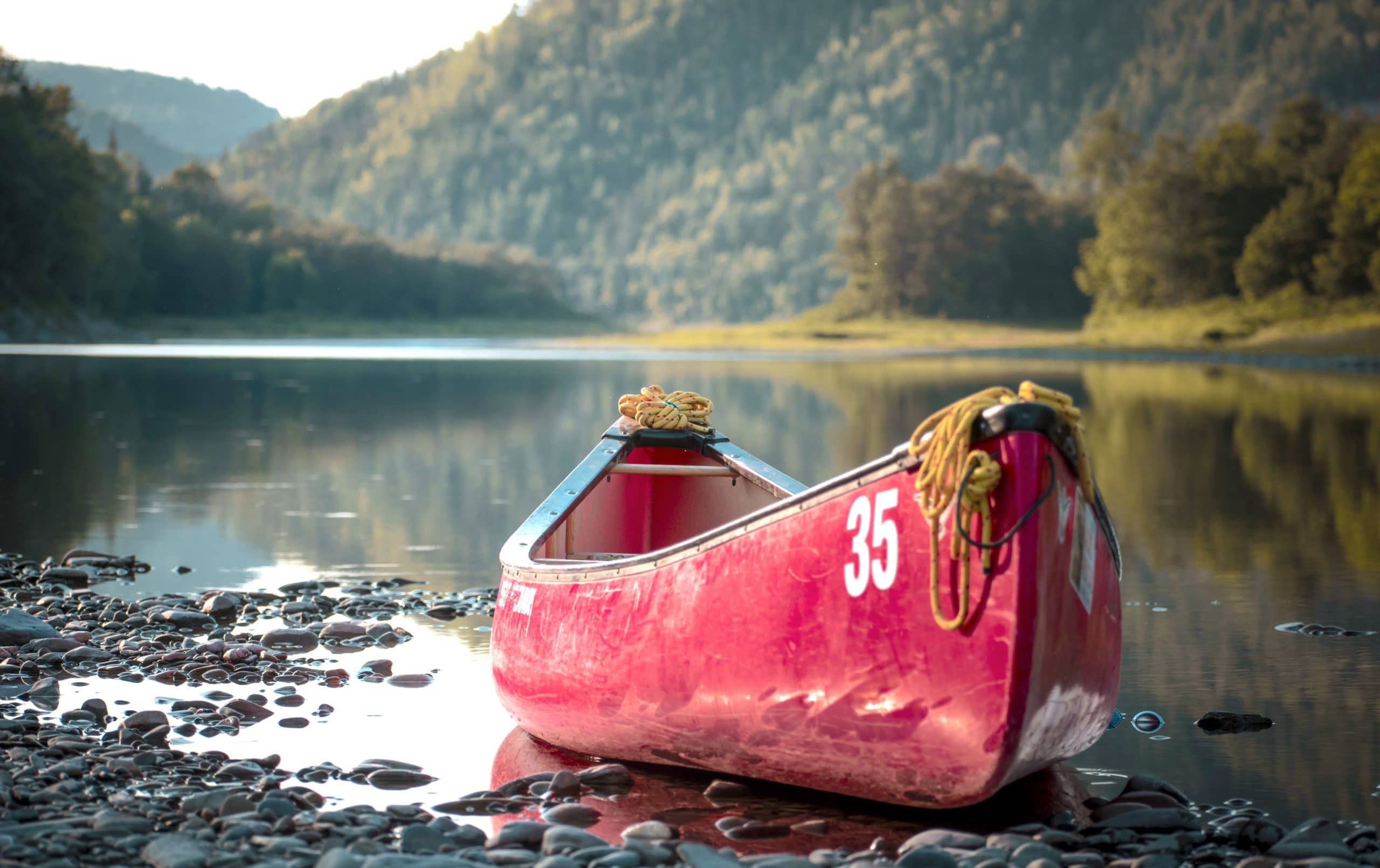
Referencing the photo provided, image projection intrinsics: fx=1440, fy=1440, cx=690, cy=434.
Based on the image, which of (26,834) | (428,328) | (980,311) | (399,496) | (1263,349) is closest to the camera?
(26,834)

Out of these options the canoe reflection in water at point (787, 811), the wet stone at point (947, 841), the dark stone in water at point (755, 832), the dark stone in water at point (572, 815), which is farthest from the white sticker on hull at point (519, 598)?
the wet stone at point (947, 841)

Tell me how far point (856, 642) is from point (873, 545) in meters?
0.44

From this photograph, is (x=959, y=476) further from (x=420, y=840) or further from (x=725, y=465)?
(x=725, y=465)

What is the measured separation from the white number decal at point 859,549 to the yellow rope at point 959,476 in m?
0.29

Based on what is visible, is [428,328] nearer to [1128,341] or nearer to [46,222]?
[46,222]

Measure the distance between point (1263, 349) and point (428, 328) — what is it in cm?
8995

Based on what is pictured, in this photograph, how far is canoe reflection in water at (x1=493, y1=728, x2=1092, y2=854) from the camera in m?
6.37

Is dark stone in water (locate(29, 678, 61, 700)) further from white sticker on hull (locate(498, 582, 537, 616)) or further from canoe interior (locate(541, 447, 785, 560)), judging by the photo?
canoe interior (locate(541, 447, 785, 560))

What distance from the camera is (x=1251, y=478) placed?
69.0 ft

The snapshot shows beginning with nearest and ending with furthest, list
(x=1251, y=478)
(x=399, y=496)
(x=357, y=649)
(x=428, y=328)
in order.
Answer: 1. (x=357, y=649)
2. (x=399, y=496)
3. (x=1251, y=478)
4. (x=428, y=328)

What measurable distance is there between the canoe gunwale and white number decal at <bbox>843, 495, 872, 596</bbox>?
10cm

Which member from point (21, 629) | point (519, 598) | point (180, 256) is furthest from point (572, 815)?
point (180, 256)

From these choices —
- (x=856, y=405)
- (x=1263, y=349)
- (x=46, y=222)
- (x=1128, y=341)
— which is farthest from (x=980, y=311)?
(x=856, y=405)

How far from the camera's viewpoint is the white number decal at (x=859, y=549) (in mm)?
6137
